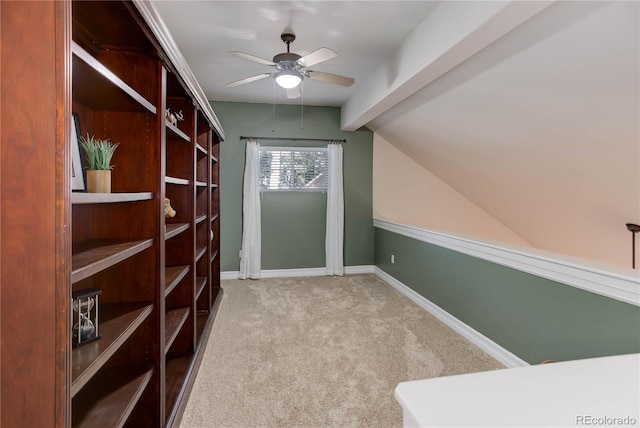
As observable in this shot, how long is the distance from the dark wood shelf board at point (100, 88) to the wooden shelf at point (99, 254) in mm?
583

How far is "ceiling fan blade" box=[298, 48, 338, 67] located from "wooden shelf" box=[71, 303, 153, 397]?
1.89 meters

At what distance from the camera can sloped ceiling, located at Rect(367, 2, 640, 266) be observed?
1.81 meters

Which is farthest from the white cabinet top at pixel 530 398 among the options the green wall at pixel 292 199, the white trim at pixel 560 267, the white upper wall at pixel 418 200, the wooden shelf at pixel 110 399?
the white upper wall at pixel 418 200

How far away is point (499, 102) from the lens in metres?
2.65

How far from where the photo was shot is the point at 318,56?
2.42m

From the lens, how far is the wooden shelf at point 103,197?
96 cm

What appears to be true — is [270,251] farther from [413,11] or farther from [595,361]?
[595,361]

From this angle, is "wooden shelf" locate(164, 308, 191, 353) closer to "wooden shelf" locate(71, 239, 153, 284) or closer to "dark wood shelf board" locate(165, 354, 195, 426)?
"dark wood shelf board" locate(165, 354, 195, 426)

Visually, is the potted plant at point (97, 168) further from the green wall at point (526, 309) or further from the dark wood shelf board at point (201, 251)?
the green wall at point (526, 309)

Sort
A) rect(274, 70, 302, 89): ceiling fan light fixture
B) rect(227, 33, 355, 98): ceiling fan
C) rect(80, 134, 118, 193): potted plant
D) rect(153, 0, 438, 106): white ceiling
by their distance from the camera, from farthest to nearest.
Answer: rect(274, 70, 302, 89): ceiling fan light fixture < rect(227, 33, 355, 98): ceiling fan < rect(153, 0, 438, 106): white ceiling < rect(80, 134, 118, 193): potted plant

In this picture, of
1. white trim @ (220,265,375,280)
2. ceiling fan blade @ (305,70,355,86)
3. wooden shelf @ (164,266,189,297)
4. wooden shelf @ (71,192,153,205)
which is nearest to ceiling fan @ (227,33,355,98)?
ceiling fan blade @ (305,70,355,86)

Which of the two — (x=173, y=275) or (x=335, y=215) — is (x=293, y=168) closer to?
(x=335, y=215)

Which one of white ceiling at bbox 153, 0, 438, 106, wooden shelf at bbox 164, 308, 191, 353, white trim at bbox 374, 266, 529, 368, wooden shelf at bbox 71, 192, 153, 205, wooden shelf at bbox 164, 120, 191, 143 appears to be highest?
white ceiling at bbox 153, 0, 438, 106

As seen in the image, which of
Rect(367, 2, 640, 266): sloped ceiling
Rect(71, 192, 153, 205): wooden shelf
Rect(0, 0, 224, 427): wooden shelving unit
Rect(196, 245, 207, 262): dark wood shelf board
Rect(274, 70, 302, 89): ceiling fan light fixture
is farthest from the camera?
Rect(196, 245, 207, 262): dark wood shelf board
